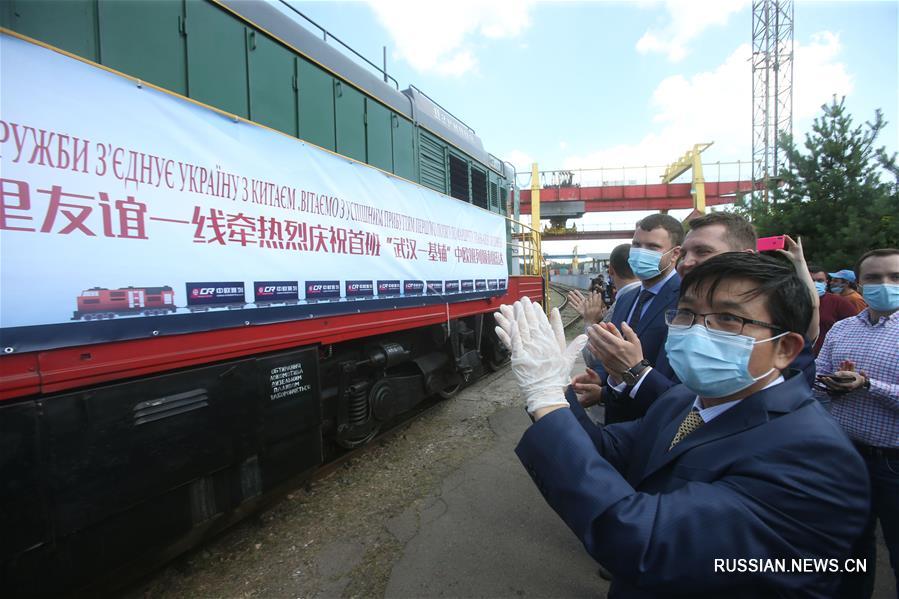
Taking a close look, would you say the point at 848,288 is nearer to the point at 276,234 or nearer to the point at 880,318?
the point at 880,318

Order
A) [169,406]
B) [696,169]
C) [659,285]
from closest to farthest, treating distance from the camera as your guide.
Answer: [169,406] → [659,285] → [696,169]

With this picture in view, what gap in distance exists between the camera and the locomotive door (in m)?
1.89

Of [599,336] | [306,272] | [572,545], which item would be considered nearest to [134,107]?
[306,272]

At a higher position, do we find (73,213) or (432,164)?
(432,164)

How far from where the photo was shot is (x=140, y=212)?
194 centimetres

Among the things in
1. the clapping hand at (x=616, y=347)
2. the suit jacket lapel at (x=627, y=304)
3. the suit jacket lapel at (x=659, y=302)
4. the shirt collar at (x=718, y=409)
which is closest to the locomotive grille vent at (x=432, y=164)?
the suit jacket lapel at (x=627, y=304)

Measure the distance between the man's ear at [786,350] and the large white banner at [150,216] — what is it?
2.35 m

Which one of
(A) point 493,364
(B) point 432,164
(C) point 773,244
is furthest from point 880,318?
(A) point 493,364

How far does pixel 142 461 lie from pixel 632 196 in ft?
→ 101

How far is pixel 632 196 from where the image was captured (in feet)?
93.3

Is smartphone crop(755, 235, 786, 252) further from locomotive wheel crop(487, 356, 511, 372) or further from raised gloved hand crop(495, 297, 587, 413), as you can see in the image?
locomotive wheel crop(487, 356, 511, 372)

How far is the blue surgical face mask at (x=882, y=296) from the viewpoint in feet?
6.79

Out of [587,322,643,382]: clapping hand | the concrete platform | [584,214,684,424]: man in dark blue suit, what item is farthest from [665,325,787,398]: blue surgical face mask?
the concrete platform

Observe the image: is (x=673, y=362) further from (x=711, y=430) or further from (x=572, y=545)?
(x=572, y=545)
